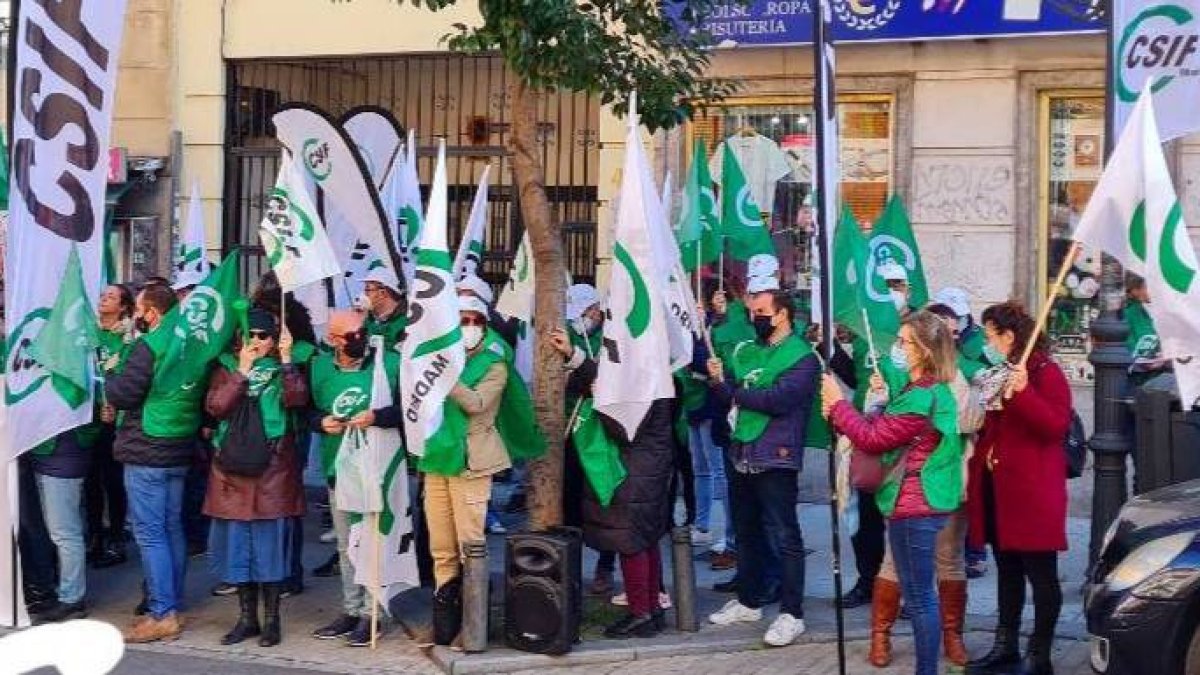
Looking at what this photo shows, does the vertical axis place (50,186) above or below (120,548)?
above

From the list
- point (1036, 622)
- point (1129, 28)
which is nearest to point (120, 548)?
point (1036, 622)

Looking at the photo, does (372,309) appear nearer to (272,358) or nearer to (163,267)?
(272,358)

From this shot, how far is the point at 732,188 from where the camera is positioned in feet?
34.9

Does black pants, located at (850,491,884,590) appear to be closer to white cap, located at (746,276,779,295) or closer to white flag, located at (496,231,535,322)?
white cap, located at (746,276,779,295)

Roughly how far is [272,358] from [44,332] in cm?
113

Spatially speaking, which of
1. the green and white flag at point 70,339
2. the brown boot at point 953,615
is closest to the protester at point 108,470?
the green and white flag at point 70,339

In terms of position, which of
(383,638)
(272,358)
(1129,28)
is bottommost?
(383,638)

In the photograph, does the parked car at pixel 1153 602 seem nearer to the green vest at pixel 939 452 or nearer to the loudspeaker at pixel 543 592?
the green vest at pixel 939 452

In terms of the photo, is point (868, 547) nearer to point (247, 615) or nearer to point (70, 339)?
point (247, 615)

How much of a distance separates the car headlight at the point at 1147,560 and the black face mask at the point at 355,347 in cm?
383

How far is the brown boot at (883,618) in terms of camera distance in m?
8.05

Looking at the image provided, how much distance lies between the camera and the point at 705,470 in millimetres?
11281

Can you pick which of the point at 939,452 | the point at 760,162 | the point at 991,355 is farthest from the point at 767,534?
the point at 760,162

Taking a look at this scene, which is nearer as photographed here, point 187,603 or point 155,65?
point 187,603
